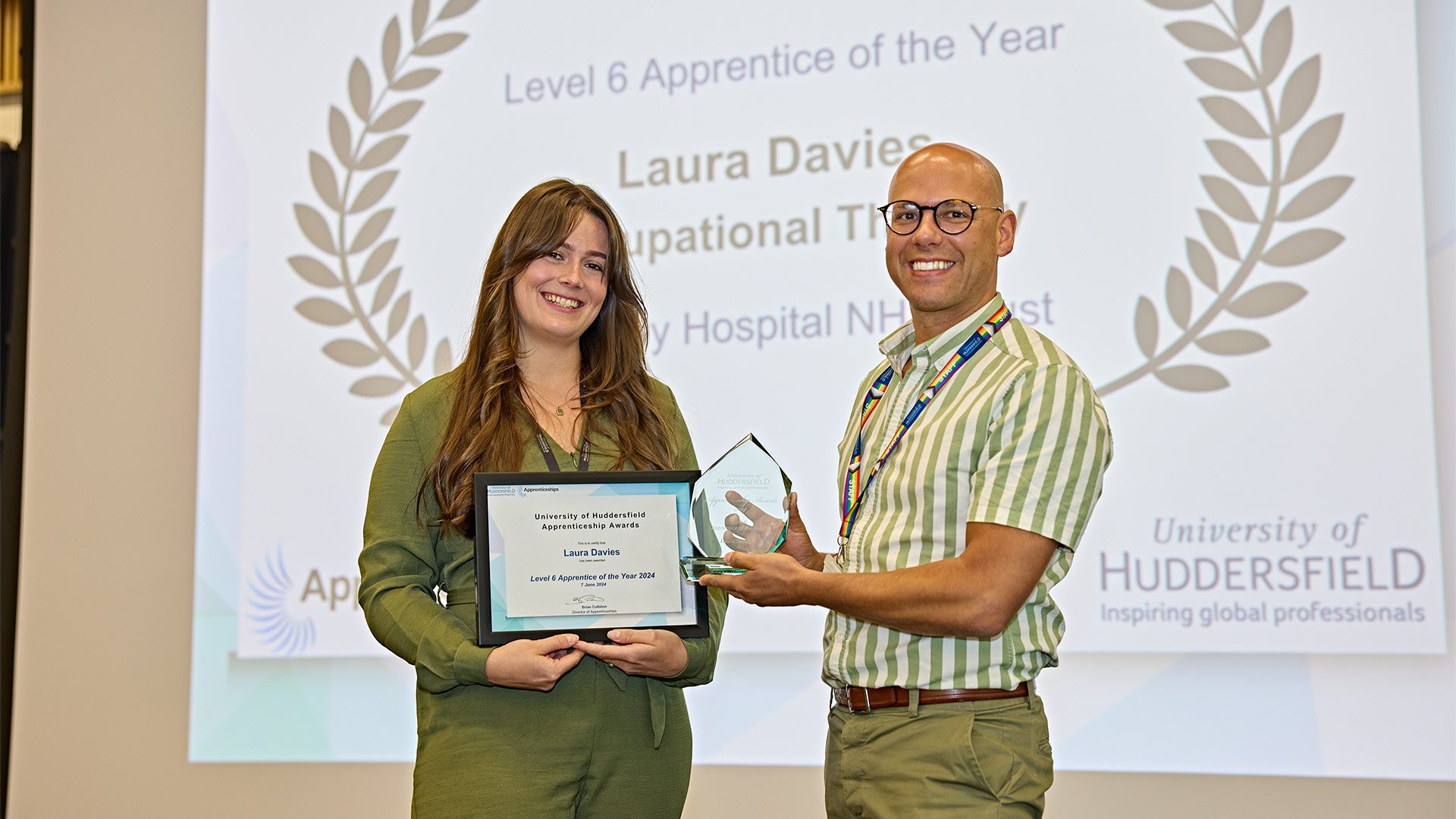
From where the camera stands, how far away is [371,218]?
3895 millimetres

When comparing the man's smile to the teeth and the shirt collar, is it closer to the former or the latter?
the shirt collar

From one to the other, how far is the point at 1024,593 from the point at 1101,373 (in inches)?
66.6

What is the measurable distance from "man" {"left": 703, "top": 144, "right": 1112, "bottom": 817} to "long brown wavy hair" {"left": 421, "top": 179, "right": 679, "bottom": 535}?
34 centimetres

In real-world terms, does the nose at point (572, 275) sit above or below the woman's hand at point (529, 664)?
above

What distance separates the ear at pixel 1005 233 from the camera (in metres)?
1.94

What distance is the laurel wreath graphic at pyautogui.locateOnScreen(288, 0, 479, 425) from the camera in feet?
12.6

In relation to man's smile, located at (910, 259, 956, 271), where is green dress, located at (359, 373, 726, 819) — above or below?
below

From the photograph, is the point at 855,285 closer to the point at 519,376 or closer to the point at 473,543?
the point at 519,376

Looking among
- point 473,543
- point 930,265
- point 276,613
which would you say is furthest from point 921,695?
point 276,613

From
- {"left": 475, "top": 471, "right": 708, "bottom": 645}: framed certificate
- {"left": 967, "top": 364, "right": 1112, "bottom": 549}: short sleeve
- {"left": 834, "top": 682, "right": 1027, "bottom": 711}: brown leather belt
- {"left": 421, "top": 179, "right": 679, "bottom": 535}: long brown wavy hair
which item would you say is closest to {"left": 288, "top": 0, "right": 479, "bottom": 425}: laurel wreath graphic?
{"left": 421, "top": 179, "right": 679, "bottom": 535}: long brown wavy hair

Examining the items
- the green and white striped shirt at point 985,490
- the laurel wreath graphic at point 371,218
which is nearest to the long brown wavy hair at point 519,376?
the green and white striped shirt at point 985,490

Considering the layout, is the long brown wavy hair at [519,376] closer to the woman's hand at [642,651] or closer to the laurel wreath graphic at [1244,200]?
the woman's hand at [642,651]

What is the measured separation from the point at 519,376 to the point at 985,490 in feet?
2.72

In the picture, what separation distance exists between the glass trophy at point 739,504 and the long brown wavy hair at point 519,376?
0.72 feet
